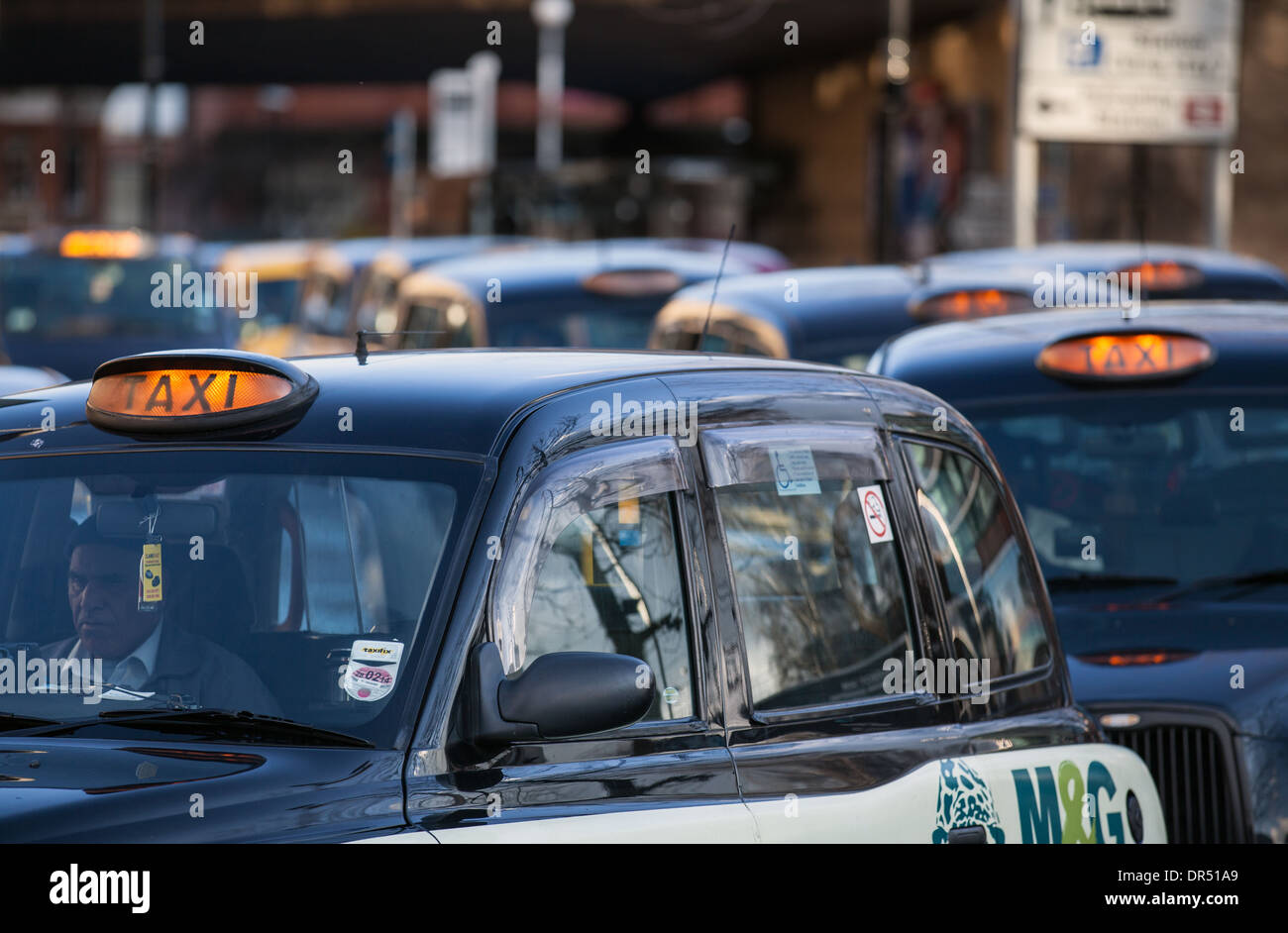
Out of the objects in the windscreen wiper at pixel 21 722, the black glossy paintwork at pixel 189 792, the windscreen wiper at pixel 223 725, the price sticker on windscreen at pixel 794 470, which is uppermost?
the price sticker on windscreen at pixel 794 470

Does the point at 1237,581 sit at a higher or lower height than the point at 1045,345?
lower

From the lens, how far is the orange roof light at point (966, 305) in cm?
896

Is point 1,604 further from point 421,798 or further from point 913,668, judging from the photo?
point 913,668

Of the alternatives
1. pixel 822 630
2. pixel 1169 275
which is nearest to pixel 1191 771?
pixel 822 630

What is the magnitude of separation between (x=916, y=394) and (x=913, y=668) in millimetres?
652

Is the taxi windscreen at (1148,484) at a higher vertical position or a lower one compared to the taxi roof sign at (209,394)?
lower

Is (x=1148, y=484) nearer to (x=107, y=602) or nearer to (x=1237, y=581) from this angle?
(x=1237, y=581)

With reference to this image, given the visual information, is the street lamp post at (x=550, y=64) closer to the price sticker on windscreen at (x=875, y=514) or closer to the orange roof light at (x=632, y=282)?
the orange roof light at (x=632, y=282)

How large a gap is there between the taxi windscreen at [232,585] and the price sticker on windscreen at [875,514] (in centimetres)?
101

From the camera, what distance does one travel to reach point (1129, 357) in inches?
251

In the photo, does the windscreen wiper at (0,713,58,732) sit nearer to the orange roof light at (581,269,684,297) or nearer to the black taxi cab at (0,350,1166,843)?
the black taxi cab at (0,350,1166,843)

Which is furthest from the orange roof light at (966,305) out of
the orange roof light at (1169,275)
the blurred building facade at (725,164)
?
the blurred building facade at (725,164)

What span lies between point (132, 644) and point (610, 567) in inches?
31.9

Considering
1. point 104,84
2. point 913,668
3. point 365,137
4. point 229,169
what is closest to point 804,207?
point 104,84
